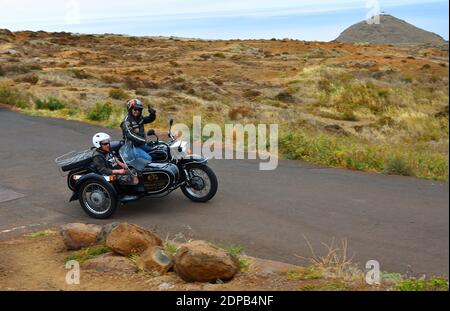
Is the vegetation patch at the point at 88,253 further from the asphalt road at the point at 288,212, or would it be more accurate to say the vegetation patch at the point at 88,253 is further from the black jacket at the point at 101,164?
the black jacket at the point at 101,164

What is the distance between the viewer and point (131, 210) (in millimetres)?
9797

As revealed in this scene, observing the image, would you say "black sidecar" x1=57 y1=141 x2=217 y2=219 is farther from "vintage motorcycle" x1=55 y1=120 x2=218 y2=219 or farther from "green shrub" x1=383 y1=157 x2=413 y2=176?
"green shrub" x1=383 y1=157 x2=413 y2=176

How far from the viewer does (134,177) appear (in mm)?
9375

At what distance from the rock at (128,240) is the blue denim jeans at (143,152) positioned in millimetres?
2344

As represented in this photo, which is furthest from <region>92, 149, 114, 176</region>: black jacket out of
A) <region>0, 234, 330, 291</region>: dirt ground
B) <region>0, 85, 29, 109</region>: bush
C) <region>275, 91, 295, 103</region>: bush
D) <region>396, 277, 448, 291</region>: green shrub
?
<region>275, 91, 295, 103</region>: bush

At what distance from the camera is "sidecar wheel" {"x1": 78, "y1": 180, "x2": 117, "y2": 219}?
9.23 m

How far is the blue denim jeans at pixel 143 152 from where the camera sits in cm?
955

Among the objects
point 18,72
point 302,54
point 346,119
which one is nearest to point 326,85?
point 346,119

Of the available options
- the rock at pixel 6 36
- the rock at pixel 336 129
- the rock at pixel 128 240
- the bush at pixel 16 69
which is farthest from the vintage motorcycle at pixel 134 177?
the rock at pixel 6 36

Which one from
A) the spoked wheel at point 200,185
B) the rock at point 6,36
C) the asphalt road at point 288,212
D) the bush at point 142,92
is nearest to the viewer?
the asphalt road at point 288,212

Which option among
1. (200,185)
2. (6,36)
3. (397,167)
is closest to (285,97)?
(397,167)

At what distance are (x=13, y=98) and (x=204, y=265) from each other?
67.0 ft

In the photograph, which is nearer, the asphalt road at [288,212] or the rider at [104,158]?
the asphalt road at [288,212]

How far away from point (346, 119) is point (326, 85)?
10216mm
